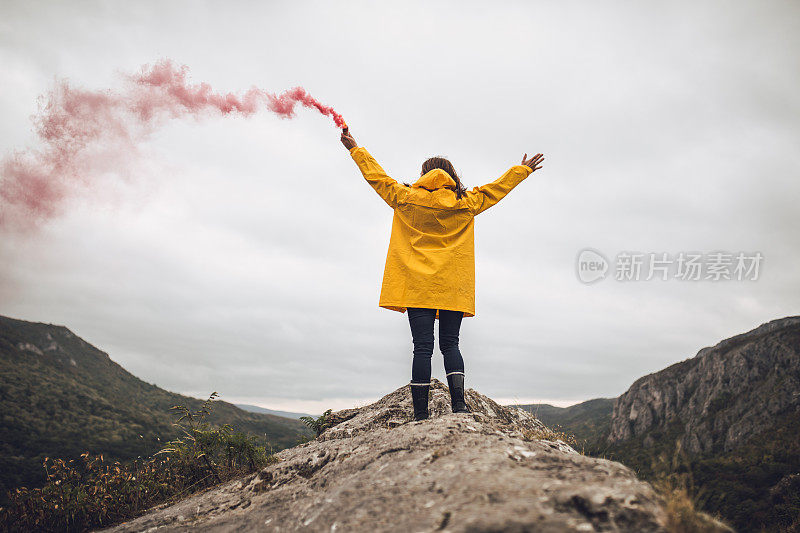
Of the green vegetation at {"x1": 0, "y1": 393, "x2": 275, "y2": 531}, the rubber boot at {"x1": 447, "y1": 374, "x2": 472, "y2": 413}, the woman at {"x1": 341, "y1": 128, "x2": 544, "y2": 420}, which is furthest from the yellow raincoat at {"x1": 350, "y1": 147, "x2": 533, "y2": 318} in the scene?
the green vegetation at {"x1": 0, "y1": 393, "x2": 275, "y2": 531}

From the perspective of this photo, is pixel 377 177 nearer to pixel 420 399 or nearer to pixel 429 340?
pixel 429 340

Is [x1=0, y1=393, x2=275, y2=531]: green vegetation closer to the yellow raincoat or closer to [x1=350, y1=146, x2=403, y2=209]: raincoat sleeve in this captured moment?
the yellow raincoat

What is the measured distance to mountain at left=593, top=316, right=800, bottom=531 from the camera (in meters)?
54.7

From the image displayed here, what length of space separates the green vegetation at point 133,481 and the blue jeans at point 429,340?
241 centimetres

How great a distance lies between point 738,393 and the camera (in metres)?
108

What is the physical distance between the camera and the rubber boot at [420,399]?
4781 mm

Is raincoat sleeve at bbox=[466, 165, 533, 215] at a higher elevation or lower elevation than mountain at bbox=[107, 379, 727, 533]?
higher

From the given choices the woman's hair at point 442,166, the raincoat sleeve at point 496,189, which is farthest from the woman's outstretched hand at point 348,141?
the raincoat sleeve at point 496,189

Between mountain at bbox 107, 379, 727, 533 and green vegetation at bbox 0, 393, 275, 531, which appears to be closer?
mountain at bbox 107, 379, 727, 533

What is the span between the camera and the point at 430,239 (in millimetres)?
5078

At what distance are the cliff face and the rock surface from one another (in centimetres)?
10718

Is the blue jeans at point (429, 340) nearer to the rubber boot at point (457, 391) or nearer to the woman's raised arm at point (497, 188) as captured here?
the rubber boot at point (457, 391)

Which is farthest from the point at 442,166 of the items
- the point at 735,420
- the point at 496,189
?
the point at 735,420

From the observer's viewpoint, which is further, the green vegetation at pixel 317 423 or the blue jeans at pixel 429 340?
the green vegetation at pixel 317 423
